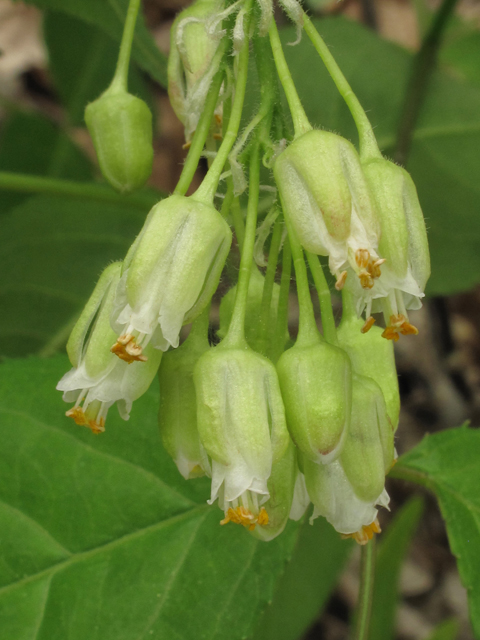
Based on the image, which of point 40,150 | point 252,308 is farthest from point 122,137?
point 40,150

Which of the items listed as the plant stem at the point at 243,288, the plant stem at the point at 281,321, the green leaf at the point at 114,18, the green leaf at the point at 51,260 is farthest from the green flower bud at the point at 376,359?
the green leaf at the point at 51,260

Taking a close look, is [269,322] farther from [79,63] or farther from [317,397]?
[79,63]

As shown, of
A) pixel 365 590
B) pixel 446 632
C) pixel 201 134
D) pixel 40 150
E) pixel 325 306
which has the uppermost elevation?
pixel 201 134

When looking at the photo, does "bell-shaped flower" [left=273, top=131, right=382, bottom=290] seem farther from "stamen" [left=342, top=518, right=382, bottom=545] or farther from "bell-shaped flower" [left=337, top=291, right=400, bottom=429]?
"stamen" [left=342, top=518, right=382, bottom=545]

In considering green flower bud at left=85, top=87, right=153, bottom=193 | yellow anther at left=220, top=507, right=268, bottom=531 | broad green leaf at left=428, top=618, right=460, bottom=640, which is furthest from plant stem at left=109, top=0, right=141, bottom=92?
broad green leaf at left=428, top=618, right=460, bottom=640

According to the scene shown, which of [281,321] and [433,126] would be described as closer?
[281,321]
